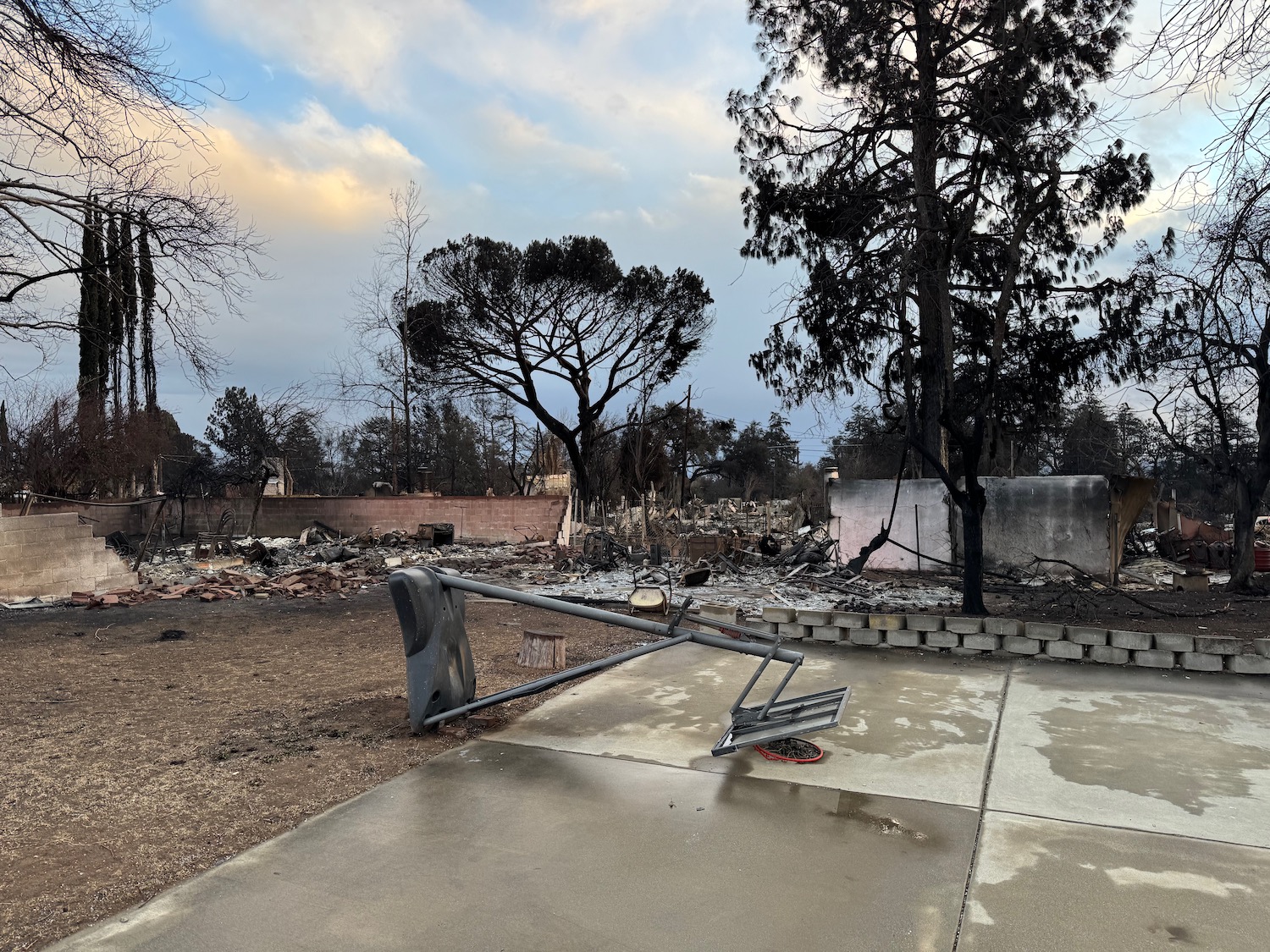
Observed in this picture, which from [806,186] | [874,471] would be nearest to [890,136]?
[806,186]

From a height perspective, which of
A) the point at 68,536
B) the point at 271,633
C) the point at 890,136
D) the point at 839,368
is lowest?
the point at 271,633

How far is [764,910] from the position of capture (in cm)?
260

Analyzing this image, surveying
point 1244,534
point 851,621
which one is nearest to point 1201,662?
point 851,621

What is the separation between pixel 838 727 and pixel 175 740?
3.61 m

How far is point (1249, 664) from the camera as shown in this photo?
5.83 m

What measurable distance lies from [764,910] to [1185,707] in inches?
151

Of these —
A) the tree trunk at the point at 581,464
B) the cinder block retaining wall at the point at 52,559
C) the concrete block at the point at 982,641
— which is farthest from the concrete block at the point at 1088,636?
the tree trunk at the point at 581,464

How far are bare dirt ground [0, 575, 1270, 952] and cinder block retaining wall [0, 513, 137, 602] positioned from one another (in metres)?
1.26

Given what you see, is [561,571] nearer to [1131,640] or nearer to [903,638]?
[903,638]

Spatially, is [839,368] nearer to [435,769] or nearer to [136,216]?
[136,216]

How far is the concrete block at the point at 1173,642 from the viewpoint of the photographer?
604 centimetres

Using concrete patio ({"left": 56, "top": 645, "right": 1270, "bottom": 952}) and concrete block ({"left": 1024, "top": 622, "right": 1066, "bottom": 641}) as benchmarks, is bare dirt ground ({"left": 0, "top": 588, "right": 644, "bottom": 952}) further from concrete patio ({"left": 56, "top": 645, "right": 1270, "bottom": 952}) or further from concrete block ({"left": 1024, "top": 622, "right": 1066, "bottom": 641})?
concrete block ({"left": 1024, "top": 622, "right": 1066, "bottom": 641})

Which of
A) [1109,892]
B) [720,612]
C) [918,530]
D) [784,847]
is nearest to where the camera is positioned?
[1109,892]

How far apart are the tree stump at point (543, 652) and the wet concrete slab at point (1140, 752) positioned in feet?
10.8
